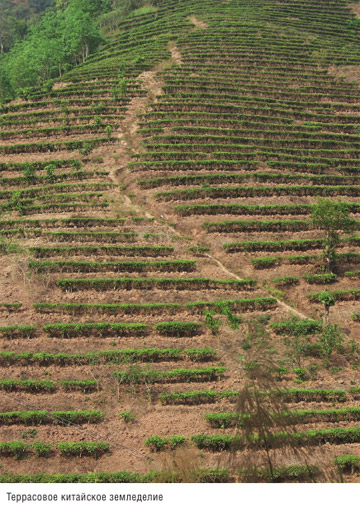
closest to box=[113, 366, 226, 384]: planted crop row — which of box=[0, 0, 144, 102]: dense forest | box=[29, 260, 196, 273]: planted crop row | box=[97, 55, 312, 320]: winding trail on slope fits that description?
box=[97, 55, 312, 320]: winding trail on slope

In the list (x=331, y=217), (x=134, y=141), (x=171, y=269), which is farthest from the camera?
(x=134, y=141)

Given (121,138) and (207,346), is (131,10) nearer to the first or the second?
(121,138)

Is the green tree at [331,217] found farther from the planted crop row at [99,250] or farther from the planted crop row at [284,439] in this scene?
the planted crop row at [284,439]

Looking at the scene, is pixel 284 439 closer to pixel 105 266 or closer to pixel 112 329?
pixel 112 329

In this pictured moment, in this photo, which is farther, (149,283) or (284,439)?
(149,283)

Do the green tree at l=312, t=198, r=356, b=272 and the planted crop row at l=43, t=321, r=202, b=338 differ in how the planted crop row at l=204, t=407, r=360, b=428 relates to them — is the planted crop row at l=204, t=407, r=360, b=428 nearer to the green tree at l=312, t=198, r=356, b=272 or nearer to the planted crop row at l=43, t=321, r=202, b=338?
→ the planted crop row at l=43, t=321, r=202, b=338

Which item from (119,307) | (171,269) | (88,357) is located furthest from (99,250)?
(88,357)

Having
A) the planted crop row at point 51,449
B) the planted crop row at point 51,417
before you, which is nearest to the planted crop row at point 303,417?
the planted crop row at point 51,449
